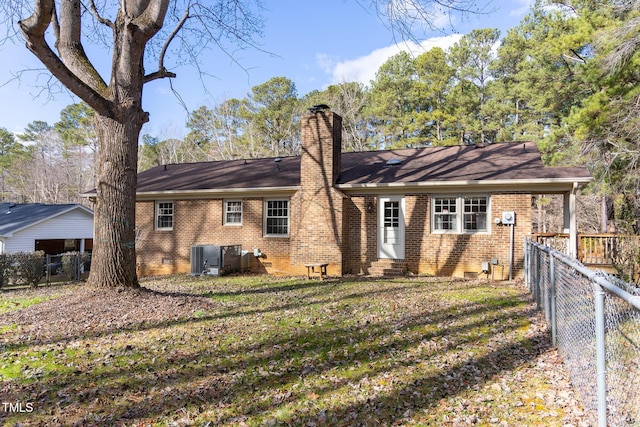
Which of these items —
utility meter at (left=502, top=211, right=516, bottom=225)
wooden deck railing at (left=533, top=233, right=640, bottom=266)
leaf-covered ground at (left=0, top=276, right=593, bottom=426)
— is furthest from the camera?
wooden deck railing at (left=533, top=233, right=640, bottom=266)

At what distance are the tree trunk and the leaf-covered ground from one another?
14.9 inches

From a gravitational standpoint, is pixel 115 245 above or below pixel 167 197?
below

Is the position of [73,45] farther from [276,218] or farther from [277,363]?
[276,218]

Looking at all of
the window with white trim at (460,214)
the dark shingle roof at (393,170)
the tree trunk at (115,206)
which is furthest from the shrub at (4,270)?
the window with white trim at (460,214)

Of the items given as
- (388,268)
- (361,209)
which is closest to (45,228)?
(361,209)

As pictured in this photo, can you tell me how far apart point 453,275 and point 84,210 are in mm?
22122

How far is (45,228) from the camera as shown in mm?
22938

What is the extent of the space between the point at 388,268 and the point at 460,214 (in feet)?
Result: 8.62

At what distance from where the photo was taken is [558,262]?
5.35 metres

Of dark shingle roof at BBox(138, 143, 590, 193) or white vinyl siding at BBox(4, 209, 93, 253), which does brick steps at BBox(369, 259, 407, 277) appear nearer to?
dark shingle roof at BBox(138, 143, 590, 193)

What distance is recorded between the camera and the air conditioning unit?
13.0 metres

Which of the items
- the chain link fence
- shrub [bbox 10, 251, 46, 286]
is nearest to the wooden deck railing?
the chain link fence

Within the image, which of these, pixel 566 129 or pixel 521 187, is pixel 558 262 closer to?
pixel 521 187

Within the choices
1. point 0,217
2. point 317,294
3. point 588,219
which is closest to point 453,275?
point 317,294
